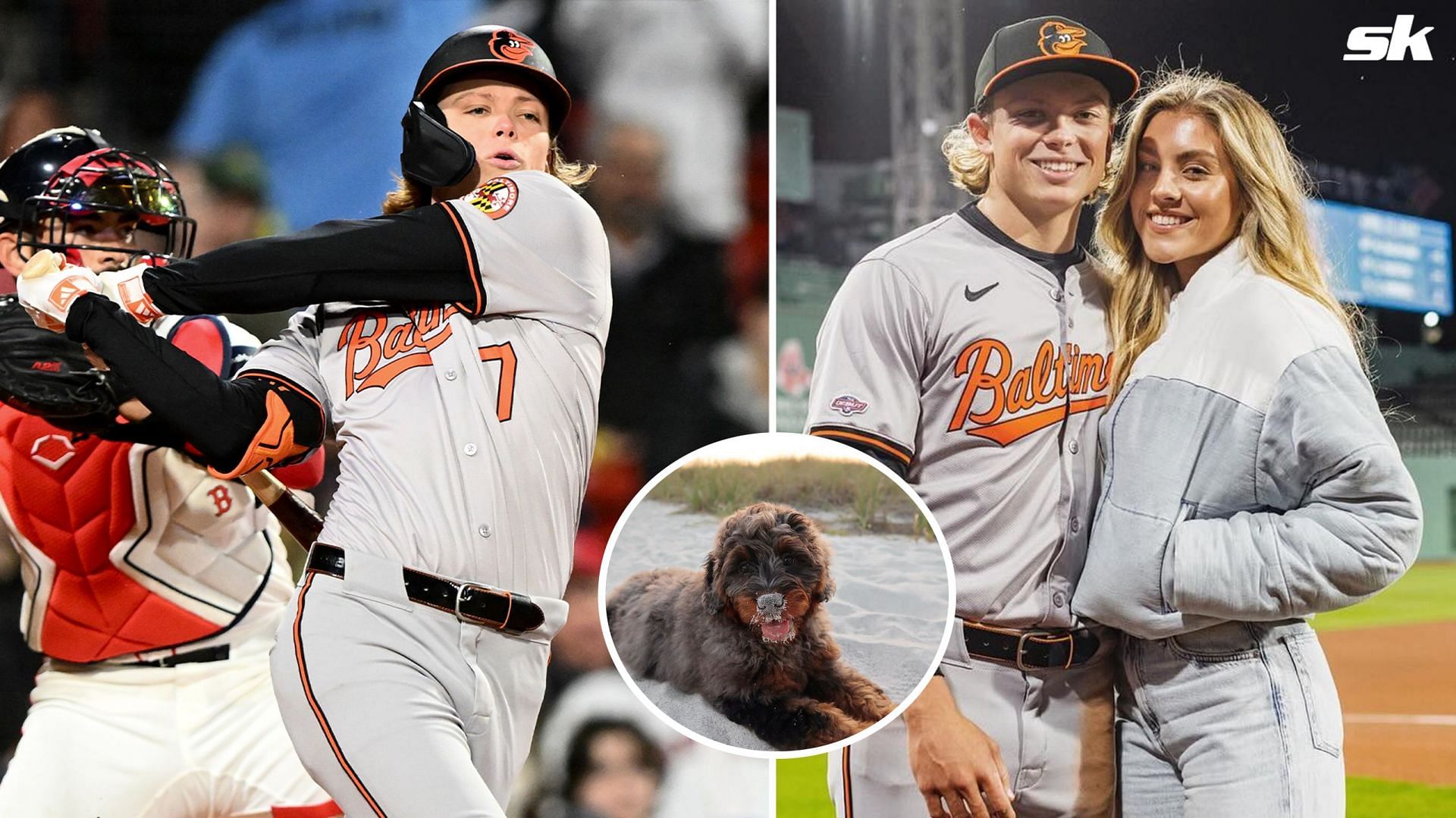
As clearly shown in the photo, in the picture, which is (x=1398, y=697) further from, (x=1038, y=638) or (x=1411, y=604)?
(x=1038, y=638)

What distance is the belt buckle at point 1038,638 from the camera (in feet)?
10.8

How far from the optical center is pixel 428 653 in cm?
226

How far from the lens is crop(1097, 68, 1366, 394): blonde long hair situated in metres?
3.35

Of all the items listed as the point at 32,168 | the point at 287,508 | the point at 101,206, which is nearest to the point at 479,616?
the point at 287,508

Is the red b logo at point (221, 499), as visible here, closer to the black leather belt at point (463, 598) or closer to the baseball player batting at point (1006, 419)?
the black leather belt at point (463, 598)

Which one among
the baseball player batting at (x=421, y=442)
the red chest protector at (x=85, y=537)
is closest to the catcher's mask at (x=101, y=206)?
the red chest protector at (x=85, y=537)

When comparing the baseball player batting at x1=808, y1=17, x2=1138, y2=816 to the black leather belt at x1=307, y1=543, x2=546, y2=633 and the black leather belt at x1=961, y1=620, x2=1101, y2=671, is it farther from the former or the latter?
the black leather belt at x1=307, y1=543, x2=546, y2=633

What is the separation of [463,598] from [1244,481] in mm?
1898

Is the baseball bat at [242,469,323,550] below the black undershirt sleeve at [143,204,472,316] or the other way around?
below

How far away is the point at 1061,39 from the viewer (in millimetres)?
3467

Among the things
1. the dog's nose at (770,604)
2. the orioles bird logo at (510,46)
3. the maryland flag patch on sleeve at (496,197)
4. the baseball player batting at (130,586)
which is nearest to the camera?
the maryland flag patch on sleeve at (496,197)

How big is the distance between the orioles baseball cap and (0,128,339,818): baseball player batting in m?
2.01

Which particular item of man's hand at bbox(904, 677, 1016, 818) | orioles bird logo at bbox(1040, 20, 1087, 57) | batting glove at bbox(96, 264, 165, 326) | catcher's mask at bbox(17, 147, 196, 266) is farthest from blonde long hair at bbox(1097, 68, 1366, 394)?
catcher's mask at bbox(17, 147, 196, 266)

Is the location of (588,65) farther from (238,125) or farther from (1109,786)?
(1109,786)
